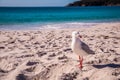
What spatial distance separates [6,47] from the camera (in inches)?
249

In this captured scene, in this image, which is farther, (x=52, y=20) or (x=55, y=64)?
(x=52, y=20)

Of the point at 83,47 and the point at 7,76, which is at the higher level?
the point at 83,47

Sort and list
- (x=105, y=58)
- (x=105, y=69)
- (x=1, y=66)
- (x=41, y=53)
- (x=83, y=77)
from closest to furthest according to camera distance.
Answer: (x=83, y=77) → (x=105, y=69) → (x=1, y=66) → (x=105, y=58) → (x=41, y=53)

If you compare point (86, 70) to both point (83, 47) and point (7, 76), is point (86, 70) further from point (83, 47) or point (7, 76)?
point (7, 76)

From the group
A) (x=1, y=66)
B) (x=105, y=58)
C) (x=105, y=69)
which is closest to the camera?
(x=105, y=69)

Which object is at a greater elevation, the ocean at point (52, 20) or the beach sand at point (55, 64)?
the beach sand at point (55, 64)

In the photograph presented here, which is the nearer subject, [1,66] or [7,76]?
[7,76]

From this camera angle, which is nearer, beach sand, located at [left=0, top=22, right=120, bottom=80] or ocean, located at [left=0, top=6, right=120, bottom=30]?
beach sand, located at [left=0, top=22, right=120, bottom=80]

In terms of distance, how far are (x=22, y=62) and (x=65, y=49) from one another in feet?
5.11

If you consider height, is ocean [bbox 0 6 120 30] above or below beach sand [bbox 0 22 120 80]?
below

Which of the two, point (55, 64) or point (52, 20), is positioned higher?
point (55, 64)

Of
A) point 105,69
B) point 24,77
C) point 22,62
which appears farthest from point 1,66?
point 105,69

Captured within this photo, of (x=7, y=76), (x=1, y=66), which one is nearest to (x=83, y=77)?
(x=7, y=76)

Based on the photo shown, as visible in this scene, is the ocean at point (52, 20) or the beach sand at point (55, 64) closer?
the beach sand at point (55, 64)
